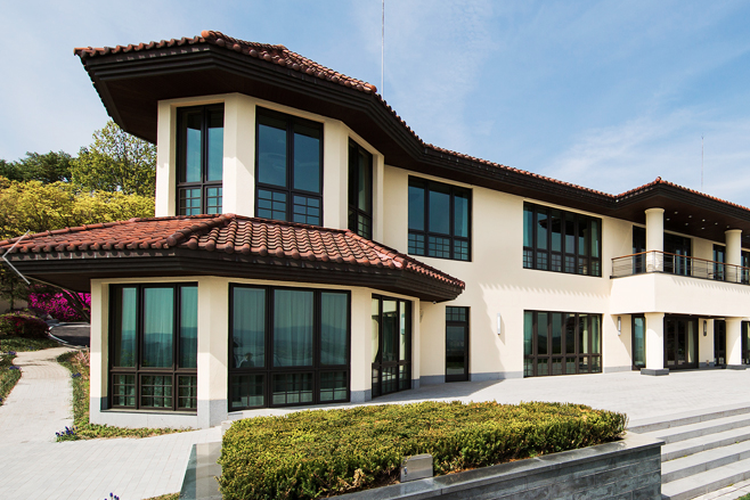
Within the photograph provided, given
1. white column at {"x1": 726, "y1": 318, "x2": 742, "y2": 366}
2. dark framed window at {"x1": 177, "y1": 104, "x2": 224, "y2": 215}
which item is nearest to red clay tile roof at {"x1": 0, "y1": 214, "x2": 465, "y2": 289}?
dark framed window at {"x1": 177, "y1": 104, "x2": 224, "y2": 215}

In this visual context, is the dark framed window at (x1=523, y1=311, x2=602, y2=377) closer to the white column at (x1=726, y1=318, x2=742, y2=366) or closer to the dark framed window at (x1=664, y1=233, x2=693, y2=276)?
the dark framed window at (x1=664, y1=233, x2=693, y2=276)

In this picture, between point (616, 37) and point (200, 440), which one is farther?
point (616, 37)

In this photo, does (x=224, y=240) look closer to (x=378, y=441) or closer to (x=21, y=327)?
(x=378, y=441)

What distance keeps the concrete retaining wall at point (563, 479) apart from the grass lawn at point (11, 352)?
11849 mm

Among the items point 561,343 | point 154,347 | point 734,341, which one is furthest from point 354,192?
point 734,341

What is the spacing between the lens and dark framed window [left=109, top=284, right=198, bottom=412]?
8.24 m

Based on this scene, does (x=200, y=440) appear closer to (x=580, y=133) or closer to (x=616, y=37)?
(x=616, y=37)

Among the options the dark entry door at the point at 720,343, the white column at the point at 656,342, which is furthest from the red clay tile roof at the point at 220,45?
the dark entry door at the point at 720,343

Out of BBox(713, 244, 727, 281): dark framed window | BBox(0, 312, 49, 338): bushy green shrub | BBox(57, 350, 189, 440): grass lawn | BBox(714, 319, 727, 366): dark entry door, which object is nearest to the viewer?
BBox(57, 350, 189, 440): grass lawn

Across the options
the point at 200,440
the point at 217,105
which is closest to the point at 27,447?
the point at 200,440

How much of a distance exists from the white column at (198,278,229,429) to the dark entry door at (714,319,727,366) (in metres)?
23.6

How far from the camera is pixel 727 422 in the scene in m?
8.78

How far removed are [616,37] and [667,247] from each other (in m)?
11.8

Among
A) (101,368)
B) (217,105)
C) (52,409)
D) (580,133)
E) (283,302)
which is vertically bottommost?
(52,409)
